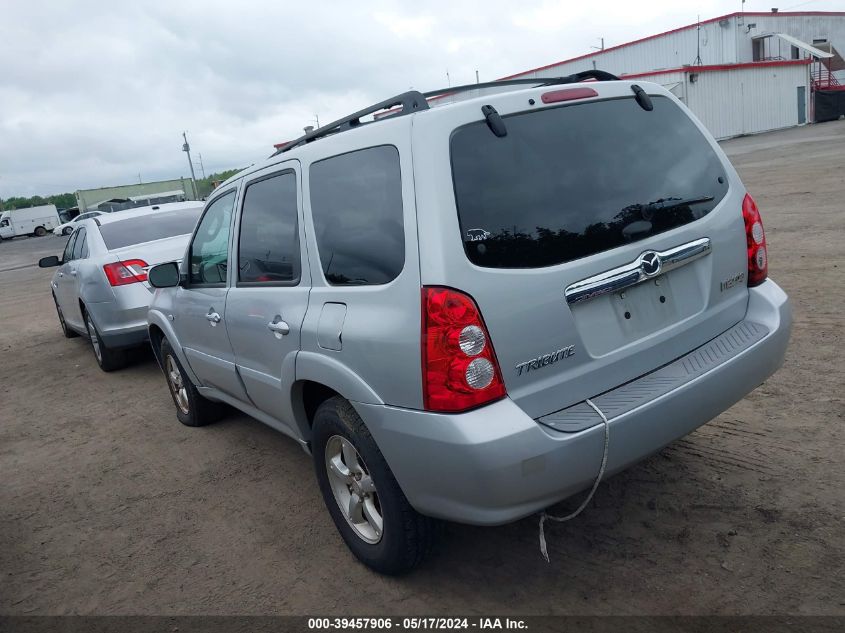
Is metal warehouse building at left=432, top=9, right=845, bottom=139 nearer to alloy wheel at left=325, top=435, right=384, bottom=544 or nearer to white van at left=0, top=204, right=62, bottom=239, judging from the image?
alloy wheel at left=325, top=435, right=384, bottom=544

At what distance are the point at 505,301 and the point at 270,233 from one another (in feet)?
5.16

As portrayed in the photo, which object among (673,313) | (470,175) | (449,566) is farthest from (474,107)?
(449,566)

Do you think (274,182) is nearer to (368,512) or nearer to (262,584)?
(368,512)

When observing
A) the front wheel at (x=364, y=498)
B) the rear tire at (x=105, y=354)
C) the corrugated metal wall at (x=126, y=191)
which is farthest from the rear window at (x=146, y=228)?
the corrugated metal wall at (x=126, y=191)

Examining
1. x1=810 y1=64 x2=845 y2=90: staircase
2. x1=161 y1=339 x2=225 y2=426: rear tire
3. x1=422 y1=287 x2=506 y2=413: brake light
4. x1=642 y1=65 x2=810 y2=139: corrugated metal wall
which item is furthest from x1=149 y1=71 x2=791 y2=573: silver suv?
x1=810 y1=64 x2=845 y2=90: staircase

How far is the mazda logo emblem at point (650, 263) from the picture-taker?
2.77m

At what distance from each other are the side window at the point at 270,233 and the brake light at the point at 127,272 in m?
3.72

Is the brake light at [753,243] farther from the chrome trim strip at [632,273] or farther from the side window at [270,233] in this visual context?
the side window at [270,233]

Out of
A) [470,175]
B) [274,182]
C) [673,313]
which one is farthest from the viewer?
[274,182]

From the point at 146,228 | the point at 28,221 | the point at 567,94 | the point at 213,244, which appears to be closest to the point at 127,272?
the point at 146,228

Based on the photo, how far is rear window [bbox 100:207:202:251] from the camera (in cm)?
758

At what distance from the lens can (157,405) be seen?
20.6 feet

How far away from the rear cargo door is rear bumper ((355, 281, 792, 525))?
15cm

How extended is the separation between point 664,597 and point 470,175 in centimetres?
179
